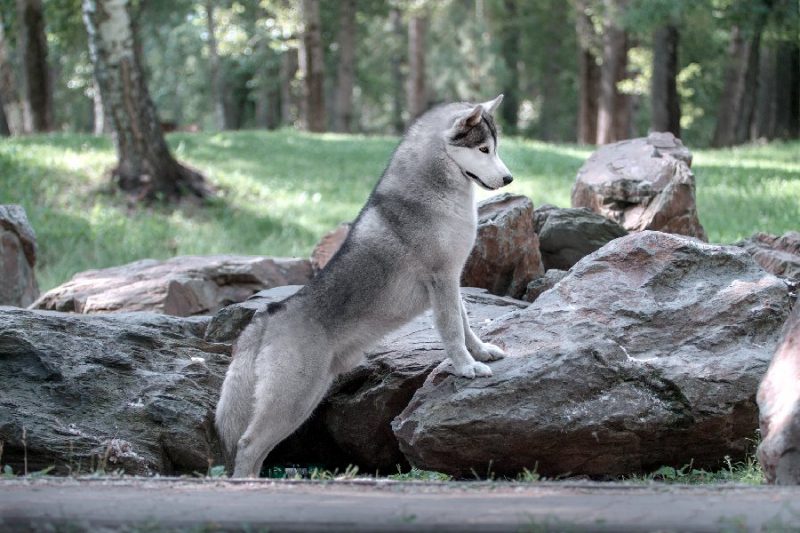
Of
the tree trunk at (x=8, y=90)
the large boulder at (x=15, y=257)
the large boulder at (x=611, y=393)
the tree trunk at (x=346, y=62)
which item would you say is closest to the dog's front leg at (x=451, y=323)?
the large boulder at (x=611, y=393)

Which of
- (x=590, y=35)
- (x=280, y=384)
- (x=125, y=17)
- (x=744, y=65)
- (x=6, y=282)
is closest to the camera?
(x=280, y=384)

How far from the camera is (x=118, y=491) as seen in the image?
4.42 meters

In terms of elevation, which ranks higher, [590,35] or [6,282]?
[590,35]

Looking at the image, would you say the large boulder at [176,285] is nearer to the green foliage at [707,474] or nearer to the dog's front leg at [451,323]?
the dog's front leg at [451,323]

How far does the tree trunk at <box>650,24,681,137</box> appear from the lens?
1014 inches

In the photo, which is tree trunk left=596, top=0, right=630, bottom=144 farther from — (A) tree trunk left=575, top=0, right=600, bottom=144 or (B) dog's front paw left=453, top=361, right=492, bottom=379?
(B) dog's front paw left=453, top=361, right=492, bottom=379

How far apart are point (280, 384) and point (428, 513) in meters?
2.38

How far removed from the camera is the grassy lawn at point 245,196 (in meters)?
14.8

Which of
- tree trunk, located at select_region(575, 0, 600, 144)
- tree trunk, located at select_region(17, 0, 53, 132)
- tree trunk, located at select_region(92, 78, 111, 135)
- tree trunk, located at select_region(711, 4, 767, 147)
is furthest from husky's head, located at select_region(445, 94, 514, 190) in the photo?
tree trunk, located at select_region(575, 0, 600, 144)

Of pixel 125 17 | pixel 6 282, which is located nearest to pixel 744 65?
pixel 125 17

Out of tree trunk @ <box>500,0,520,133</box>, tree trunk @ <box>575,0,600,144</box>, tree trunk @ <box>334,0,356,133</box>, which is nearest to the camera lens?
tree trunk @ <box>575,0,600,144</box>

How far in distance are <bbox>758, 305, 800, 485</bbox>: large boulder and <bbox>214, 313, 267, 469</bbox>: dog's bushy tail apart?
10.1 feet

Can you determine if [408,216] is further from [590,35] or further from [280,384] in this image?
[590,35]

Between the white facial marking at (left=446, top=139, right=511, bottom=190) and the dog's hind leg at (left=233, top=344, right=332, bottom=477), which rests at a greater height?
the white facial marking at (left=446, top=139, right=511, bottom=190)
